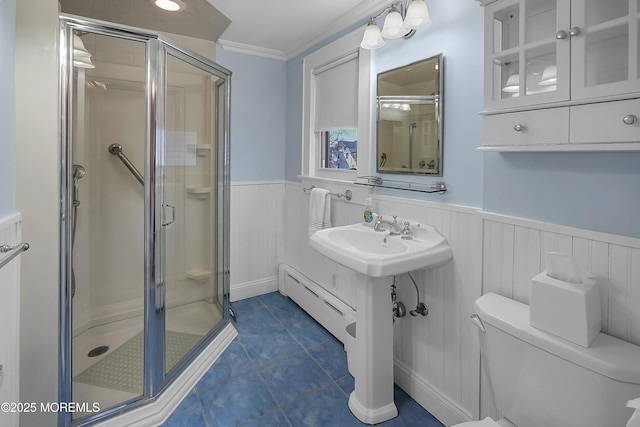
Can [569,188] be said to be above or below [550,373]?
above

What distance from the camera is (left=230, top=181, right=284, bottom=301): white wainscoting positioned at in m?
3.02

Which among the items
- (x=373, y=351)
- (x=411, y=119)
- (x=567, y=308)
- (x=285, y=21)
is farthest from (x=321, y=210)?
(x=567, y=308)

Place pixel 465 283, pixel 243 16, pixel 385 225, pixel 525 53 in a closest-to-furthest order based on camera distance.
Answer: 1. pixel 525 53
2. pixel 465 283
3. pixel 385 225
4. pixel 243 16

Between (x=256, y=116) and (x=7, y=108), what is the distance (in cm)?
192

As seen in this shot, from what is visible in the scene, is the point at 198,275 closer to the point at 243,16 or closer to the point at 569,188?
the point at 243,16

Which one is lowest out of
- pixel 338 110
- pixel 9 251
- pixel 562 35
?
pixel 9 251

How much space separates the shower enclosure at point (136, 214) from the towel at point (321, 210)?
2.05 ft

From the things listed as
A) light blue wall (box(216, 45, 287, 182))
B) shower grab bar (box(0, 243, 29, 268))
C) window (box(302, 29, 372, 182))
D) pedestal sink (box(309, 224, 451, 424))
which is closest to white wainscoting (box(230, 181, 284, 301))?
light blue wall (box(216, 45, 287, 182))

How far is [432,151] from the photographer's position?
67.5 inches

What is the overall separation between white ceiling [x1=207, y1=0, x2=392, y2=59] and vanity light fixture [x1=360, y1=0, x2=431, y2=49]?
0.96ft

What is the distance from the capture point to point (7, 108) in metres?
1.25

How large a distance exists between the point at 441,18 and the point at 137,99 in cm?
158

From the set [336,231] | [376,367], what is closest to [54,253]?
[336,231]

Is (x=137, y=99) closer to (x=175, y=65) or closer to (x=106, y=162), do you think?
(x=175, y=65)
